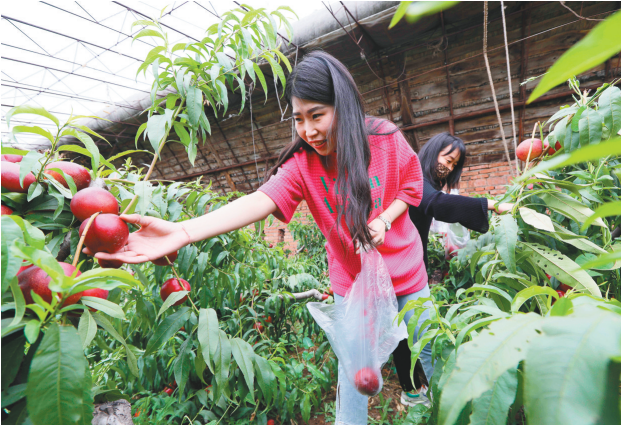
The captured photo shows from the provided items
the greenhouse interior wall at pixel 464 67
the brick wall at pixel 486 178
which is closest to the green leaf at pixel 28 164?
the greenhouse interior wall at pixel 464 67

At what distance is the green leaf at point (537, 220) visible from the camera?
841mm

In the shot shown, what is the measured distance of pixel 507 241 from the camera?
830 millimetres

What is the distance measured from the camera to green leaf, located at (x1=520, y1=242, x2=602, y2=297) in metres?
0.74

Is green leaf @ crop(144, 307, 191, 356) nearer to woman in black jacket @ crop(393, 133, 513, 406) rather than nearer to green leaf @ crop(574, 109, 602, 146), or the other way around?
woman in black jacket @ crop(393, 133, 513, 406)

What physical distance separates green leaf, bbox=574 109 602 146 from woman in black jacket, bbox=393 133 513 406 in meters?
0.47

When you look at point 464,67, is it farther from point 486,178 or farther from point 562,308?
point 562,308

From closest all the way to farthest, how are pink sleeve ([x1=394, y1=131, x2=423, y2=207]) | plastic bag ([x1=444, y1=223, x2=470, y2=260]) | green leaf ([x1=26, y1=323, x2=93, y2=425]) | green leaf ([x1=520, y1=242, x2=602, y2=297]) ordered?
green leaf ([x1=26, y1=323, x2=93, y2=425]) < green leaf ([x1=520, y1=242, x2=602, y2=297]) < pink sleeve ([x1=394, y1=131, x2=423, y2=207]) < plastic bag ([x1=444, y1=223, x2=470, y2=260])

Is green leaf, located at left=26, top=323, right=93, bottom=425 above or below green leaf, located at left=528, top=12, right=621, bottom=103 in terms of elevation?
below

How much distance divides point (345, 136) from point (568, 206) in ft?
2.23

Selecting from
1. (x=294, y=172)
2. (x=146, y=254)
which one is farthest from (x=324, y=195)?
(x=146, y=254)

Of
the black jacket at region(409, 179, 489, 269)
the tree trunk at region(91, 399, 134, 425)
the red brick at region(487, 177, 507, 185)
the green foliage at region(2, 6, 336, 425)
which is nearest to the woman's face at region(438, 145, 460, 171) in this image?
the black jacket at region(409, 179, 489, 269)

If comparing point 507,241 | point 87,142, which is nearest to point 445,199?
point 507,241

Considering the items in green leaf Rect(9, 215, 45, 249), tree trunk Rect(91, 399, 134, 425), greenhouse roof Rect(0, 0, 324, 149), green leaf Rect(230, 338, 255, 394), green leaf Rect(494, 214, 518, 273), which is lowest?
green leaf Rect(230, 338, 255, 394)

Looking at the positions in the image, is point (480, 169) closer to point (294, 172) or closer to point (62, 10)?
point (294, 172)
